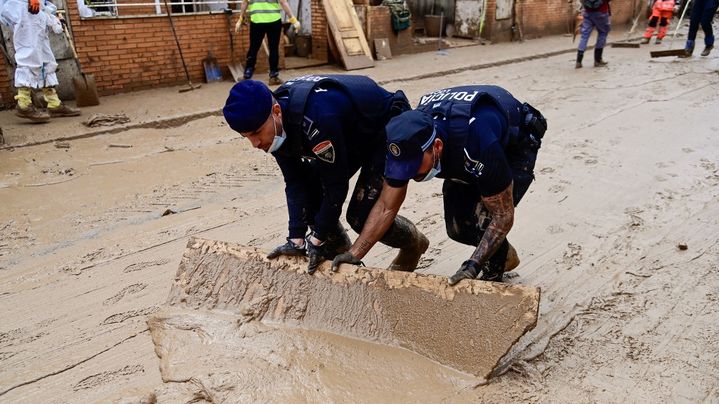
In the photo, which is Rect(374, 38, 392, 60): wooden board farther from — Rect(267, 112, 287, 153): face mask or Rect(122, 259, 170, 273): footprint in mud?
Rect(267, 112, 287, 153): face mask

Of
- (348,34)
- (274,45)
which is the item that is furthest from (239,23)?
(348,34)

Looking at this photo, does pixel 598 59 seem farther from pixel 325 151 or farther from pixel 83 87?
pixel 325 151

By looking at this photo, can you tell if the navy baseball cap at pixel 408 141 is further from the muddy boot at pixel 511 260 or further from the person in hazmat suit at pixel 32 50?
the person in hazmat suit at pixel 32 50

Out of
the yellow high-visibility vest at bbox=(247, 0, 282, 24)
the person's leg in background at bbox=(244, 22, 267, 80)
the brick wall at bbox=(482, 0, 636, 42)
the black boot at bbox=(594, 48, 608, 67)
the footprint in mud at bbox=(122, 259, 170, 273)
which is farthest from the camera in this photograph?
the brick wall at bbox=(482, 0, 636, 42)

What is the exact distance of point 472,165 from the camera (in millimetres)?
2363

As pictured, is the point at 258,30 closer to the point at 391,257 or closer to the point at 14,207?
the point at 14,207

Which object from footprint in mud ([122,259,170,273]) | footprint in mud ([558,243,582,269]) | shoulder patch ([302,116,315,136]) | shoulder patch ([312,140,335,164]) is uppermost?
shoulder patch ([302,116,315,136])

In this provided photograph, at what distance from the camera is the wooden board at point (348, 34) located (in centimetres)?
930

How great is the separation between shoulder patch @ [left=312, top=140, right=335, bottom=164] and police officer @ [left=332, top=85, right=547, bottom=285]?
0.25 meters

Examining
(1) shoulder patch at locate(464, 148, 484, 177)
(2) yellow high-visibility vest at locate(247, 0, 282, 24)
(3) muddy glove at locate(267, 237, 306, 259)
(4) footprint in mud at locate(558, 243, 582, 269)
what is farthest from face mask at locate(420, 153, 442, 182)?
(2) yellow high-visibility vest at locate(247, 0, 282, 24)

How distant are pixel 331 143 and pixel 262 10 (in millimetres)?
5843

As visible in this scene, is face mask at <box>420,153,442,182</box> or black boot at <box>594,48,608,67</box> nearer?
face mask at <box>420,153,442,182</box>

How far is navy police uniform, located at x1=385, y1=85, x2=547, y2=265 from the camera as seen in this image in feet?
7.51

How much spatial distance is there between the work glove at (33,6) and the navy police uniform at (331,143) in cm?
471
